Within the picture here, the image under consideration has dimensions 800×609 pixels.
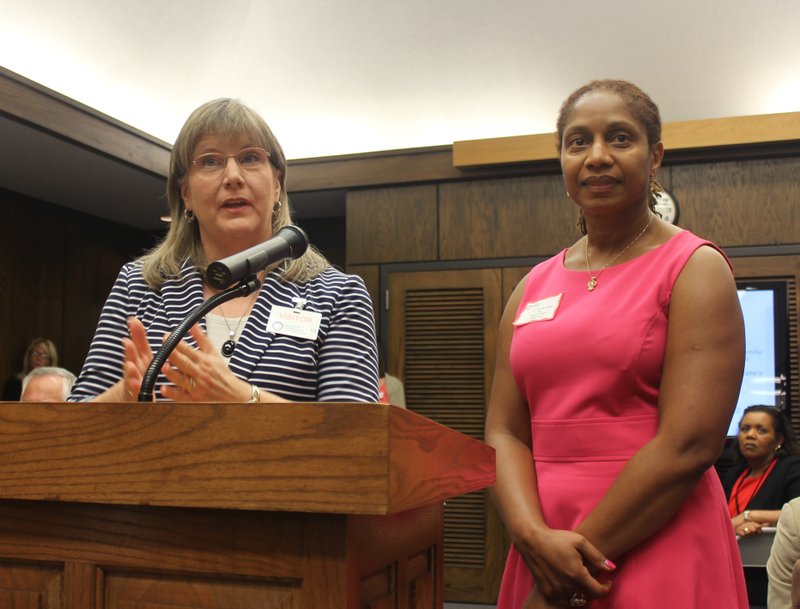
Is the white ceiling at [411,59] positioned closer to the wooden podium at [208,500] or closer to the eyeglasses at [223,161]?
the eyeglasses at [223,161]

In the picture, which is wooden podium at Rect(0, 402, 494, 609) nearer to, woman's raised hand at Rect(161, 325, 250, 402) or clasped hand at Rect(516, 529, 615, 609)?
woman's raised hand at Rect(161, 325, 250, 402)

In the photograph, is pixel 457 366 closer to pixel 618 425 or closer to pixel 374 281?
pixel 374 281

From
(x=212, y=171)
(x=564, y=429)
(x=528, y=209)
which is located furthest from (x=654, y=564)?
(x=528, y=209)

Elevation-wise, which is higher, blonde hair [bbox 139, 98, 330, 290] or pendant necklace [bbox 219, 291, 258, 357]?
blonde hair [bbox 139, 98, 330, 290]

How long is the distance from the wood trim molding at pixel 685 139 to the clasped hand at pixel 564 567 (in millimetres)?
3869

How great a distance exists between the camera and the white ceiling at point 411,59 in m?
4.84

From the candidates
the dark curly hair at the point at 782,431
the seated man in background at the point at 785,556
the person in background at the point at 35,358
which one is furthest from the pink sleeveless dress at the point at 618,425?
the person in background at the point at 35,358

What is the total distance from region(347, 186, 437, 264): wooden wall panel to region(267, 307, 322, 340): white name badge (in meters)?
4.17

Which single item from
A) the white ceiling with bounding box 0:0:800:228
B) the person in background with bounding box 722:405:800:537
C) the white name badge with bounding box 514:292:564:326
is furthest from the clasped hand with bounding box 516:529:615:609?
the white ceiling with bounding box 0:0:800:228

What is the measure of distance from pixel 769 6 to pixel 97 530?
485 centimetres

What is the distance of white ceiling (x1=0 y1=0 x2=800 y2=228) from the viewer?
191 inches

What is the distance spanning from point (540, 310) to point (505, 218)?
4.02m

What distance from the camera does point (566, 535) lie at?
1.25m

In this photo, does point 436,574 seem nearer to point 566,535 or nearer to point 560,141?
point 566,535
